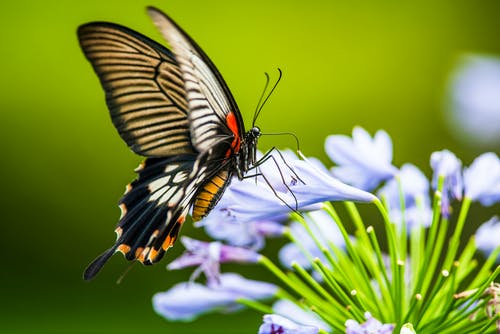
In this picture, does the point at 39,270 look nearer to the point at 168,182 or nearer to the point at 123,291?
the point at 123,291

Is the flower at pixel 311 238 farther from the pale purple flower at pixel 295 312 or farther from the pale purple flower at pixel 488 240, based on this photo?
the pale purple flower at pixel 488 240

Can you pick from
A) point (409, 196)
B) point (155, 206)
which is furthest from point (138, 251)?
point (409, 196)

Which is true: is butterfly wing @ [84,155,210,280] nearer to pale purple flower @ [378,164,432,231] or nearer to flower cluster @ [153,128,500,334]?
flower cluster @ [153,128,500,334]

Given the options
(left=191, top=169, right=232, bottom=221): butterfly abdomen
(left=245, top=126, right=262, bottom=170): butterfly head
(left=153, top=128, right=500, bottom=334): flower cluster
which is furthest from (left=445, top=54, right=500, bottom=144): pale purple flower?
(left=191, top=169, right=232, bottom=221): butterfly abdomen

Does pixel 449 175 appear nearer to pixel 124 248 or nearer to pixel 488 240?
pixel 488 240

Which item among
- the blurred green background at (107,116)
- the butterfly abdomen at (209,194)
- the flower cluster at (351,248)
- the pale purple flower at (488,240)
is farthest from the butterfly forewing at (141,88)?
the blurred green background at (107,116)

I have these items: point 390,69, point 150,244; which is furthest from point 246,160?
point 390,69
